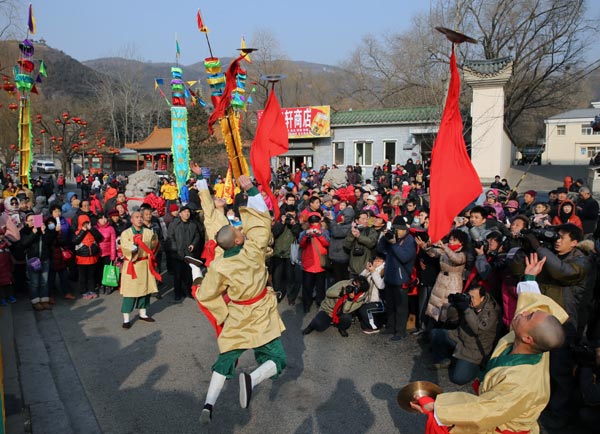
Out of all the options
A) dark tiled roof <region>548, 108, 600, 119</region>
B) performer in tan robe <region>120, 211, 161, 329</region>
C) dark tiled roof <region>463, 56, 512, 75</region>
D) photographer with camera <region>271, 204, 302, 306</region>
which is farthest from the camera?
dark tiled roof <region>548, 108, 600, 119</region>

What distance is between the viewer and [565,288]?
195 inches

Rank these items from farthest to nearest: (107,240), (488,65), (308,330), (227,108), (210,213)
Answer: (488,65) → (227,108) → (107,240) → (308,330) → (210,213)

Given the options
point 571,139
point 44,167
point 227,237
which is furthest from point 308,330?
point 571,139

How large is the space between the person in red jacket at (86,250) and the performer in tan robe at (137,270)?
188cm

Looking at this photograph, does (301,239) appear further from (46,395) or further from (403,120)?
(403,120)

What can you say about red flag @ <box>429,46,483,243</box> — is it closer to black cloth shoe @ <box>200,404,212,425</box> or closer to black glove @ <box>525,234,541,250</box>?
black glove @ <box>525,234,541,250</box>

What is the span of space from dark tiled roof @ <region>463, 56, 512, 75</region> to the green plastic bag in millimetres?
14092

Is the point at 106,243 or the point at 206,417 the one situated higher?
the point at 106,243

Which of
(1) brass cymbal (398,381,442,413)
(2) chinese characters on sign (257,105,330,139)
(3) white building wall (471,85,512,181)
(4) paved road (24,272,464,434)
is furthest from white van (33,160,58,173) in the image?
(1) brass cymbal (398,381,442,413)

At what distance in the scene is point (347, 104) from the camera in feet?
177

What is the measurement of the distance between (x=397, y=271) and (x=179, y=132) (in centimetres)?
1097

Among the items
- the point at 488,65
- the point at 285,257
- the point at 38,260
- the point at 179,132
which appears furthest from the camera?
the point at 488,65

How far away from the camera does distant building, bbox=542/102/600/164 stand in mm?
46625

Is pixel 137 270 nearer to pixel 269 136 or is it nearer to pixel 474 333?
pixel 269 136
